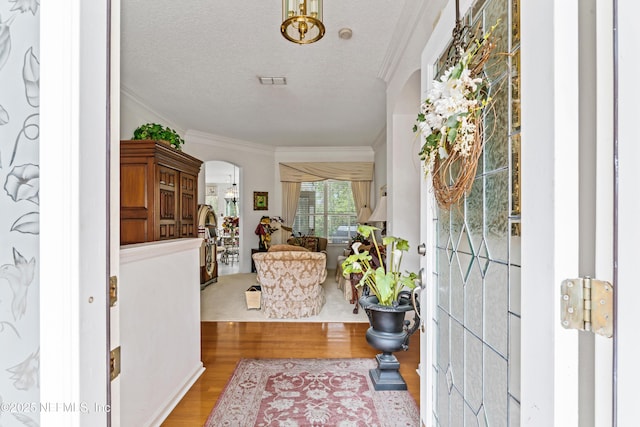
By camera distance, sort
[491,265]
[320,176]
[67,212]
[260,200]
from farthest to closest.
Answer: [320,176], [260,200], [491,265], [67,212]

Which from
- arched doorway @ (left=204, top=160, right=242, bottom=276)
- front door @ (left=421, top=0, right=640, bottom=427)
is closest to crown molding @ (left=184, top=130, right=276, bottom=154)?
arched doorway @ (left=204, top=160, right=242, bottom=276)

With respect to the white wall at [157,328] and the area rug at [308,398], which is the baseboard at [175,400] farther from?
the area rug at [308,398]

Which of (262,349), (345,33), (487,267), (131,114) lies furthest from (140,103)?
(487,267)

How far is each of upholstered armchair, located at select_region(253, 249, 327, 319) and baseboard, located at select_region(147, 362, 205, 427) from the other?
132 cm

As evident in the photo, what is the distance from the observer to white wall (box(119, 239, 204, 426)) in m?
1.59

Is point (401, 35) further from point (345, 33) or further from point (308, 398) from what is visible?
point (308, 398)

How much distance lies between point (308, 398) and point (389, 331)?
0.73 m

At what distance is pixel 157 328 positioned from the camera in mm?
1877

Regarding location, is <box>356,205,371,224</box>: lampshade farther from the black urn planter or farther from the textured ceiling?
the black urn planter

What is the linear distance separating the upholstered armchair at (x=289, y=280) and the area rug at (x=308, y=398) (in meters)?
1.14

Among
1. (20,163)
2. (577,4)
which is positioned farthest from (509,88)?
(20,163)

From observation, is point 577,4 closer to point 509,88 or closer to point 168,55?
point 509,88

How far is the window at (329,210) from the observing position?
734 centimetres
